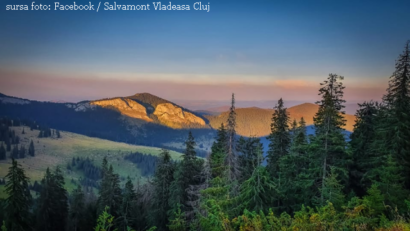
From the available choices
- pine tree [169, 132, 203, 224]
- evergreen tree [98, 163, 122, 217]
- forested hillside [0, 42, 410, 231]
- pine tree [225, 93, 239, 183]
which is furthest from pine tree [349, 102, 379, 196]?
evergreen tree [98, 163, 122, 217]

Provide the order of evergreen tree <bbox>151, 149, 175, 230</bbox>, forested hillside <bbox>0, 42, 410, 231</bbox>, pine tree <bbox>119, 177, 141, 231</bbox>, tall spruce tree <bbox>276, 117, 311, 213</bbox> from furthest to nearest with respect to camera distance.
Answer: pine tree <bbox>119, 177, 141, 231</bbox> < evergreen tree <bbox>151, 149, 175, 230</bbox> < tall spruce tree <bbox>276, 117, 311, 213</bbox> < forested hillside <bbox>0, 42, 410, 231</bbox>

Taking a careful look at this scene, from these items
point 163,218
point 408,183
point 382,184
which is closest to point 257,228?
point 382,184

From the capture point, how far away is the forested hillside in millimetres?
13273

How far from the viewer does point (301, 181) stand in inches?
968

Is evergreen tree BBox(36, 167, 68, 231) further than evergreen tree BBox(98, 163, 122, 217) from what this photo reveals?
Yes

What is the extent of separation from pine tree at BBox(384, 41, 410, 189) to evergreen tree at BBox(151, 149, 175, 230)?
26.6 meters

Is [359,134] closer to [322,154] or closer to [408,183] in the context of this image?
[408,183]

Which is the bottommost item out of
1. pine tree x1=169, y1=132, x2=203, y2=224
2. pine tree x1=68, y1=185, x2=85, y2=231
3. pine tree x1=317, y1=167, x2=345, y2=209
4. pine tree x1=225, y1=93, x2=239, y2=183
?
pine tree x1=68, y1=185, x2=85, y2=231

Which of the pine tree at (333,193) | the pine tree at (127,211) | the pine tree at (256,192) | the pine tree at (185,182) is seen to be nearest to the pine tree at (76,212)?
the pine tree at (127,211)

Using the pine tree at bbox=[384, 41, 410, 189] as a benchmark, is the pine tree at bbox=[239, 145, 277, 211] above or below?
below

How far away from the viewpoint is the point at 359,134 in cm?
3066

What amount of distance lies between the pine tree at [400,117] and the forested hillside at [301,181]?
7cm

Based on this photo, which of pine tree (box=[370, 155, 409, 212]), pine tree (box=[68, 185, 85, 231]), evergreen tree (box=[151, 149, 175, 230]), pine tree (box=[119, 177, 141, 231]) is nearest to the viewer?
pine tree (box=[370, 155, 409, 212])

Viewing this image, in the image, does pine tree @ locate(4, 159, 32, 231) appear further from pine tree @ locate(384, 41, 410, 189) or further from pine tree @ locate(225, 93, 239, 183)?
pine tree @ locate(384, 41, 410, 189)
